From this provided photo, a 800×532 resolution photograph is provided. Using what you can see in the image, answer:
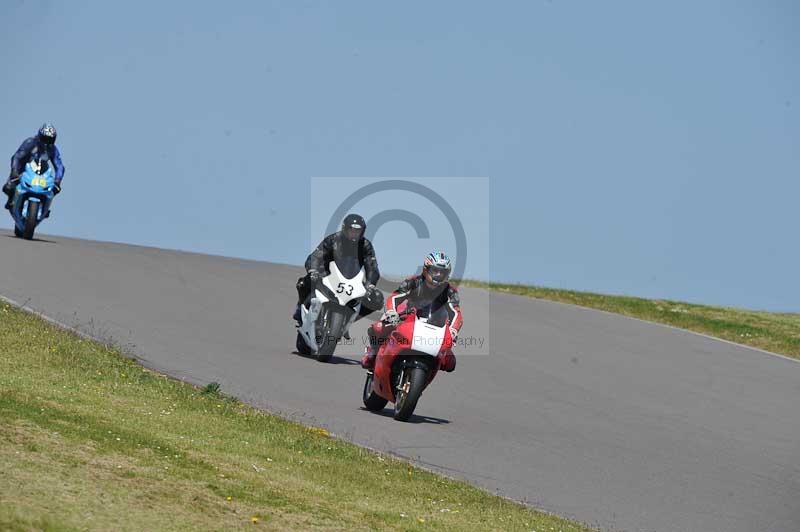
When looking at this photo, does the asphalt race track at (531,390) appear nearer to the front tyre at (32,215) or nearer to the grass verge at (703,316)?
the front tyre at (32,215)

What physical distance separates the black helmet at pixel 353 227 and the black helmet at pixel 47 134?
11.4 metres

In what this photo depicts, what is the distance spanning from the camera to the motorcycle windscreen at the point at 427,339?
14258 millimetres

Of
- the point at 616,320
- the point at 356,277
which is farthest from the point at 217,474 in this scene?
the point at 616,320

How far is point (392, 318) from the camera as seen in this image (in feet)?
48.2

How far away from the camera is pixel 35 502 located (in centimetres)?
802

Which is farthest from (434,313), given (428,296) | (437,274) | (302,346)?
(302,346)

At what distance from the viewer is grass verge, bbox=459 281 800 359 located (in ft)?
93.1

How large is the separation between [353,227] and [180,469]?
869cm

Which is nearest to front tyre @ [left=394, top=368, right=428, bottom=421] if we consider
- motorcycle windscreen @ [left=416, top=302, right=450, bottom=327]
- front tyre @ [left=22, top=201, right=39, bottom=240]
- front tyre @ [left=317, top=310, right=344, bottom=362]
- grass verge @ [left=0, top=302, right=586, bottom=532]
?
motorcycle windscreen @ [left=416, top=302, right=450, bottom=327]

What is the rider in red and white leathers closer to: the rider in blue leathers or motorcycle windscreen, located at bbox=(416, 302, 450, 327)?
motorcycle windscreen, located at bbox=(416, 302, 450, 327)

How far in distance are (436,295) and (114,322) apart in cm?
600

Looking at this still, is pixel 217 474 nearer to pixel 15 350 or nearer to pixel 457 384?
pixel 15 350

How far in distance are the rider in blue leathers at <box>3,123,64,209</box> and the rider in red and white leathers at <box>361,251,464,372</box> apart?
46.7ft

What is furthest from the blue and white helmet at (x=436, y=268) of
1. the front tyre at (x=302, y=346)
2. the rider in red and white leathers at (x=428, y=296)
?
the front tyre at (x=302, y=346)
